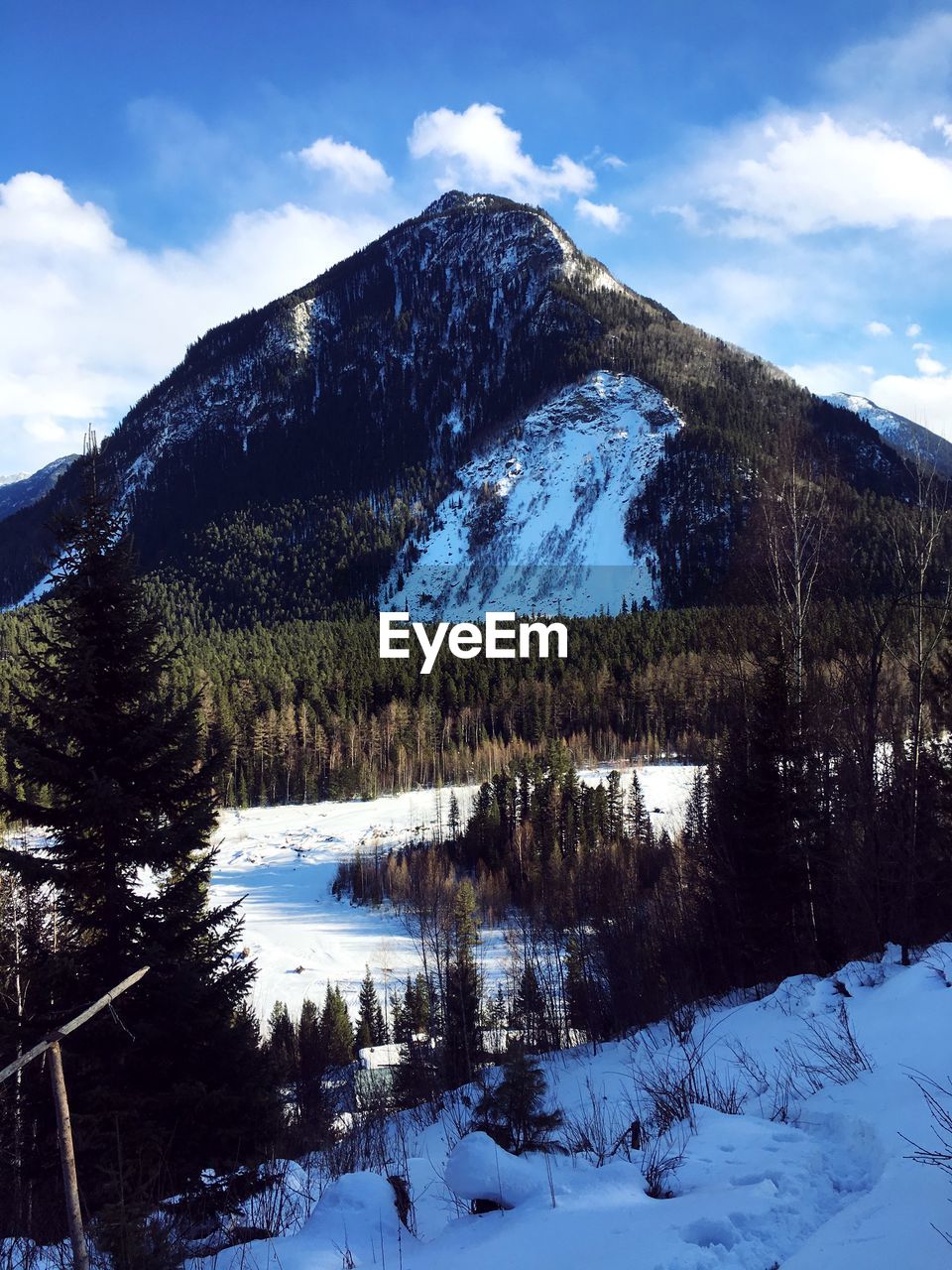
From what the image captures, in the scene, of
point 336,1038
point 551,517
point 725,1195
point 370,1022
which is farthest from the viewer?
point 551,517

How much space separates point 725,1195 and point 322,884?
59.6m

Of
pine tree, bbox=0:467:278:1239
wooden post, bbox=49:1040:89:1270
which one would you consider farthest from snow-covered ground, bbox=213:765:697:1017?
wooden post, bbox=49:1040:89:1270

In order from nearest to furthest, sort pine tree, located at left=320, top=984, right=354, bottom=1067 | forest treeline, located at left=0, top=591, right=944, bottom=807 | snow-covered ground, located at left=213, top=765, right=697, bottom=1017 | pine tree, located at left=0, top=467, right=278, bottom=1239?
pine tree, located at left=0, top=467, right=278, bottom=1239, pine tree, located at left=320, top=984, right=354, bottom=1067, snow-covered ground, located at left=213, top=765, right=697, bottom=1017, forest treeline, located at left=0, top=591, right=944, bottom=807

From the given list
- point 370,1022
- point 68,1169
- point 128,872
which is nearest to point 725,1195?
point 68,1169

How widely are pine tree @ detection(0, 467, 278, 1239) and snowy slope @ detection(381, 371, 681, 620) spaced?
5267 inches

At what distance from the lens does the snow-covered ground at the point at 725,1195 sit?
3307mm

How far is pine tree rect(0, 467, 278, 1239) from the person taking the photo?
777cm

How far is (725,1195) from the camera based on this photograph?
3.79 meters

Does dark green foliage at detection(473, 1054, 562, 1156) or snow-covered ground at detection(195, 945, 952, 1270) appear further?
dark green foliage at detection(473, 1054, 562, 1156)

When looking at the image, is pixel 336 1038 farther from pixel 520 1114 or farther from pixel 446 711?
pixel 446 711

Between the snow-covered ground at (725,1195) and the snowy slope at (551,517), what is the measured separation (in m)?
136

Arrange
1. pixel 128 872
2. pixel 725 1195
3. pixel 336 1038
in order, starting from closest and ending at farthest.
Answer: pixel 725 1195 < pixel 128 872 < pixel 336 1038

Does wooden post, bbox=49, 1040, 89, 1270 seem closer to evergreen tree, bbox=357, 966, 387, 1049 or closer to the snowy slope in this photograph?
evergreen tree, bbox=357, 966, 387, 1049

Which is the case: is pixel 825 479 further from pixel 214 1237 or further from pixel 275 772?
pixel 275 772
